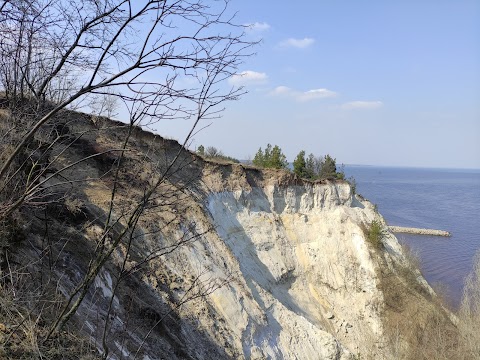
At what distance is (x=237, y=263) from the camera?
17359mm

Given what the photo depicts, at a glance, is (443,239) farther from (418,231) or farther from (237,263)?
(237,263)

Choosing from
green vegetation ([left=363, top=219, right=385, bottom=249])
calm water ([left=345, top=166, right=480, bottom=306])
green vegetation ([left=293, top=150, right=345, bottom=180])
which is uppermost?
green vegetation ([left=293, top=150, right=345, bottom=180])

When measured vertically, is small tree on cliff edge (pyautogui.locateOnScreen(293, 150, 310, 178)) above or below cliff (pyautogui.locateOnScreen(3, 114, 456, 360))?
above

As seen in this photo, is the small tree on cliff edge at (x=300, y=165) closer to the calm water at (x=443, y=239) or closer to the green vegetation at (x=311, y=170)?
the green vegetation at (x=311, y=170)

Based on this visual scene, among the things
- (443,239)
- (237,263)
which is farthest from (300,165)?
(443,239)

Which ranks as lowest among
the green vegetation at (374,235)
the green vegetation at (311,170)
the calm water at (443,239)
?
the calm water at (443,239)

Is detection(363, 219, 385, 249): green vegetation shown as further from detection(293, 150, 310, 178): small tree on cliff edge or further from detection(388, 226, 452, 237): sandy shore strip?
detection(388, 226, 452, 237): sandy shore strip

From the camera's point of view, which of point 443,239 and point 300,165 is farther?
point 443,239

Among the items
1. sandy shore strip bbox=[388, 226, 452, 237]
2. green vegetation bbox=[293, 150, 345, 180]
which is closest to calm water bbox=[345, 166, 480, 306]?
sandy shore strip bbox=[388, 226, 452, 237]

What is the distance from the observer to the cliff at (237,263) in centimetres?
1007

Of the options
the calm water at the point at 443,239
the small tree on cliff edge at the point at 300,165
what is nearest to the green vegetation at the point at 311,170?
the small tree on cliff edge at the point at 300,165

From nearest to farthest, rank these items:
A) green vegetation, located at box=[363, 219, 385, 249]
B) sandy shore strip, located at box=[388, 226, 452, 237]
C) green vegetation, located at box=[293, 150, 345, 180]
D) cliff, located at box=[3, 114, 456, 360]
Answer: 1. cliff, located at box=[3, 114, 456, 360]
2. green vegetation, located at box=[363, 219, 385, 249]
3. green vegetation, located at box=[293, 150, 345, 180]
4. sandy shore strip, located at box=[388, 226, 452, 237]

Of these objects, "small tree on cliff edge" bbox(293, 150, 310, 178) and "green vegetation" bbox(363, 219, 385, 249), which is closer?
"green vegetation" bbox(363, 219, 385, 249)

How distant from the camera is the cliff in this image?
10.1m
